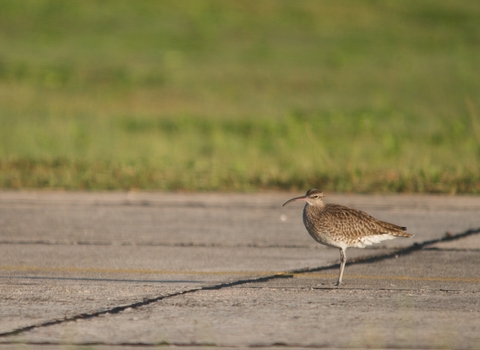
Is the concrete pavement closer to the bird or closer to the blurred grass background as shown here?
the bird

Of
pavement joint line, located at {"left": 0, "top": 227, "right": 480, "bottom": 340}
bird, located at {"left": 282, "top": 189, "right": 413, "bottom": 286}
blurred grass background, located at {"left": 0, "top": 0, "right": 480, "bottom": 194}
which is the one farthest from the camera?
blurred grass background, located at {"left": 0, "top": 0, "right": 480, "bottom": 194}

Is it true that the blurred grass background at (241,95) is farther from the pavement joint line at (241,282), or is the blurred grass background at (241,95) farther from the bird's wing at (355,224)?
the bird's wing at (355,224)

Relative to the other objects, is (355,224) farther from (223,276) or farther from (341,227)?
(223,276)

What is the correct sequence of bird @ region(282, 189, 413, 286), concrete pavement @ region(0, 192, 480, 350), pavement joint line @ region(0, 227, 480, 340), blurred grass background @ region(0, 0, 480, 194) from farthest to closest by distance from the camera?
1. blurred grass background @ region(0, 0, 480, 194)
2. bird @ region(282, 189, 413, 286)
3. pavement joint line @ region(0, 227, 480, 340)
4. concrete pavement @ region(0, 192, 480, 350)

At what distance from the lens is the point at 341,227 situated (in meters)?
8.35

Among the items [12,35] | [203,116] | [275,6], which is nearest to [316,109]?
[203,116]

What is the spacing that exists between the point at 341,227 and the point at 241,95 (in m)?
29.3

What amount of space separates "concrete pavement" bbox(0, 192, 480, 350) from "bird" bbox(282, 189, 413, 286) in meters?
0.32

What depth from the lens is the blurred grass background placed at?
1620 cm

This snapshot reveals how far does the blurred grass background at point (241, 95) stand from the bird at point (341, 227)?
5.93m

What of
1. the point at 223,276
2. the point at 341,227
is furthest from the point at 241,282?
the point at 341,227

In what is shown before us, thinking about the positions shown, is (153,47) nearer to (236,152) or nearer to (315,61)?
(315,61)

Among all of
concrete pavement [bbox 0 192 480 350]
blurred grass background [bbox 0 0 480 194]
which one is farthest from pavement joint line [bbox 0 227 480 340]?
blurred grass background [bbox 0 0 480 194]

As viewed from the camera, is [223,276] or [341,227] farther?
[223,276]
